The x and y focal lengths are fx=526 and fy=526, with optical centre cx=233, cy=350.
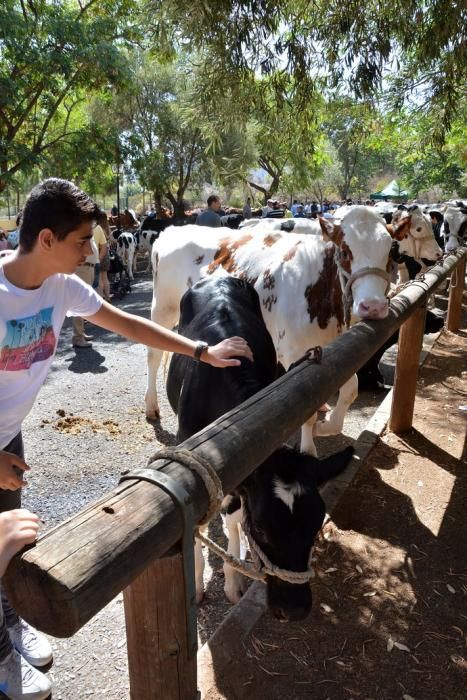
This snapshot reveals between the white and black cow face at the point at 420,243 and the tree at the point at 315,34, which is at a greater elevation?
the tree at the point at 315,34

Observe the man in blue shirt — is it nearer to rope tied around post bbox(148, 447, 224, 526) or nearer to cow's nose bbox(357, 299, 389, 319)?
cow's nose bbox(357, 299, 389, 319)

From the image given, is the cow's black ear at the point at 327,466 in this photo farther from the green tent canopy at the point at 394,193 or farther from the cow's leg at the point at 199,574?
the green tent canopy at the point at 394,193

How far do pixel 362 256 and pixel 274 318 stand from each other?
40.4 inches

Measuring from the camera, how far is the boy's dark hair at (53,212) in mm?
1883

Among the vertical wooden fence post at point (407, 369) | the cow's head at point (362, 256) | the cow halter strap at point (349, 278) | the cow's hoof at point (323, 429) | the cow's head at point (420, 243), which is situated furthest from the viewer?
the cow's head at point (420, 243)

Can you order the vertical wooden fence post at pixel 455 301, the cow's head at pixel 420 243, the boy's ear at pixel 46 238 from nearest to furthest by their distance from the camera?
1. the boy's ear at pixel 46 238
2. the vertical wooden fence post at pixel 455 301
3. the cow's head at pixel 420 243

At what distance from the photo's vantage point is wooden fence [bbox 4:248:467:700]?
0.95m

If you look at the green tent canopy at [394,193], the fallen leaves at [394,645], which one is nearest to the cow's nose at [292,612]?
the fallen leaves at [394,645]

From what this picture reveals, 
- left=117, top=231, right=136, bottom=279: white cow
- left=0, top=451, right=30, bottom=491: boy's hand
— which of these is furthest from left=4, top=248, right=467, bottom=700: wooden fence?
left=117, top=231, right=136, bottom=279: white cow

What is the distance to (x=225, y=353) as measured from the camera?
2.40 metres

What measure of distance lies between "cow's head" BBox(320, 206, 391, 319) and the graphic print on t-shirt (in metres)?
1.91

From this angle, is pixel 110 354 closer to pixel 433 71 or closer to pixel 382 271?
pixel 382 271

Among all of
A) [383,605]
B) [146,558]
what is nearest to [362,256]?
[383,605]

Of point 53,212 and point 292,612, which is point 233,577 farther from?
point 53,212
